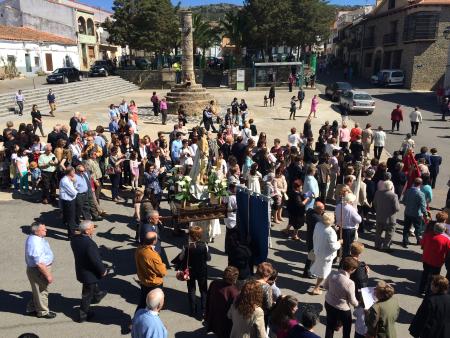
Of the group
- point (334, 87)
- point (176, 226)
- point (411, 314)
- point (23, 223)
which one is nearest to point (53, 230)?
point (23, 223)

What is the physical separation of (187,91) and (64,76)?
530 inches

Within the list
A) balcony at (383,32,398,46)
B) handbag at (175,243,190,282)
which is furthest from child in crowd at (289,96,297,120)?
balcony at (383,32,398,46)

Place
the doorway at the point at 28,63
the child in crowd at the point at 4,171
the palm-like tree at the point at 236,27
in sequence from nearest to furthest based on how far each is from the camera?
the child in crowd at the point at 4,171 → the doorway at the point at 28,63 → the palm-like tree at the point at 236,27

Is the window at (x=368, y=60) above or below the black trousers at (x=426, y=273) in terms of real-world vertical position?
above

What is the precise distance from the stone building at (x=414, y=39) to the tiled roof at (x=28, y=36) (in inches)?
1468

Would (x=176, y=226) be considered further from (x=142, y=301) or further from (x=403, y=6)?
(x=403, y=6)

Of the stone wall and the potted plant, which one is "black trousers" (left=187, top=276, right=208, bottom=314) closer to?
the potted plant

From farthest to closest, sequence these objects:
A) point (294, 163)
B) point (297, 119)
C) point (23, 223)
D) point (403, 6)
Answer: point (403, 6), point (297, 119), point (294, 163), point (23, 223)

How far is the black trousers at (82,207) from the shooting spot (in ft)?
29.9

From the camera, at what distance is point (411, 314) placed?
6.65 metres

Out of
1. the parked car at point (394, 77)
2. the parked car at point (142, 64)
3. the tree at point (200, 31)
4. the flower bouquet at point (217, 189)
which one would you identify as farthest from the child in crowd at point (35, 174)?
the tree at point (200, 31)

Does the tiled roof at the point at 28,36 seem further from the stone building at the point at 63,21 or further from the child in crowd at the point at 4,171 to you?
the child in crowd at the point at 4,171

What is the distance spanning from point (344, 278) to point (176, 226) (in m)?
4.69

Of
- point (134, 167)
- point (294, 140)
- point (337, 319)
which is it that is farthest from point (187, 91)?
point (337, 319)
